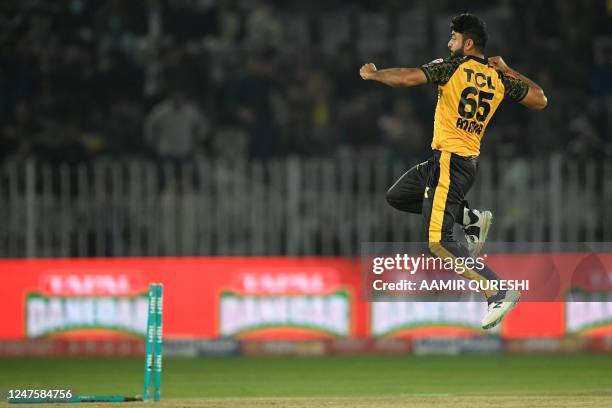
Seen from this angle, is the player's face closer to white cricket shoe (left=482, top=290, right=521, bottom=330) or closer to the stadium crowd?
white cricket shoe (left=482, top=290, right=521, bottom=330)

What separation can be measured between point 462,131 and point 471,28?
0.83 metres

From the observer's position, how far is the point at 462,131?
11.2 m

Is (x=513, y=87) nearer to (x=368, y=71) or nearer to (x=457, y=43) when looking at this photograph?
(x=457, y=43)

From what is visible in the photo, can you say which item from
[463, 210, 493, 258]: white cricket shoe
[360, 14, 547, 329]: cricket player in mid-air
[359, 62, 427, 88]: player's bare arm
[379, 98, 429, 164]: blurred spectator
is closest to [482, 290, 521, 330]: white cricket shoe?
[360, 14, 547, 329]: cricket player in mid-air

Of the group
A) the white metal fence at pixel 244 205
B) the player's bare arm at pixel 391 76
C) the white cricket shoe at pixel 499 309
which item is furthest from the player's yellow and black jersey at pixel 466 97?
the white metal fence at pixel 244 205

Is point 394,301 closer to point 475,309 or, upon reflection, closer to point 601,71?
point 475,309

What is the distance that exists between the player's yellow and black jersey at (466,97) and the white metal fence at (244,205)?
6.98 m

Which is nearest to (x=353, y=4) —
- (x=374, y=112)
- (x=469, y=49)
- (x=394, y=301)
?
(x=374, y=112)

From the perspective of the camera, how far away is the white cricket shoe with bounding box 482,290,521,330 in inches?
433

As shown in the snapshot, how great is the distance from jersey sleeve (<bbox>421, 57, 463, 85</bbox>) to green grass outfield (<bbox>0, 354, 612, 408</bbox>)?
9.06 feet

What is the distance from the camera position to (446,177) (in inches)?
439

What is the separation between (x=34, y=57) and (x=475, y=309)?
7.50 meters

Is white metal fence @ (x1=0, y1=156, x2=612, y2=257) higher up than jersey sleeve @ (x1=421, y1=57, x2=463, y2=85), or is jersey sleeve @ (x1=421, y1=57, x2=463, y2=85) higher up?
jersey sleeve @ (x1=421, y1=57, x2=463, y2=85)

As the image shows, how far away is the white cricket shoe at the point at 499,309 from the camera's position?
11.0 m
